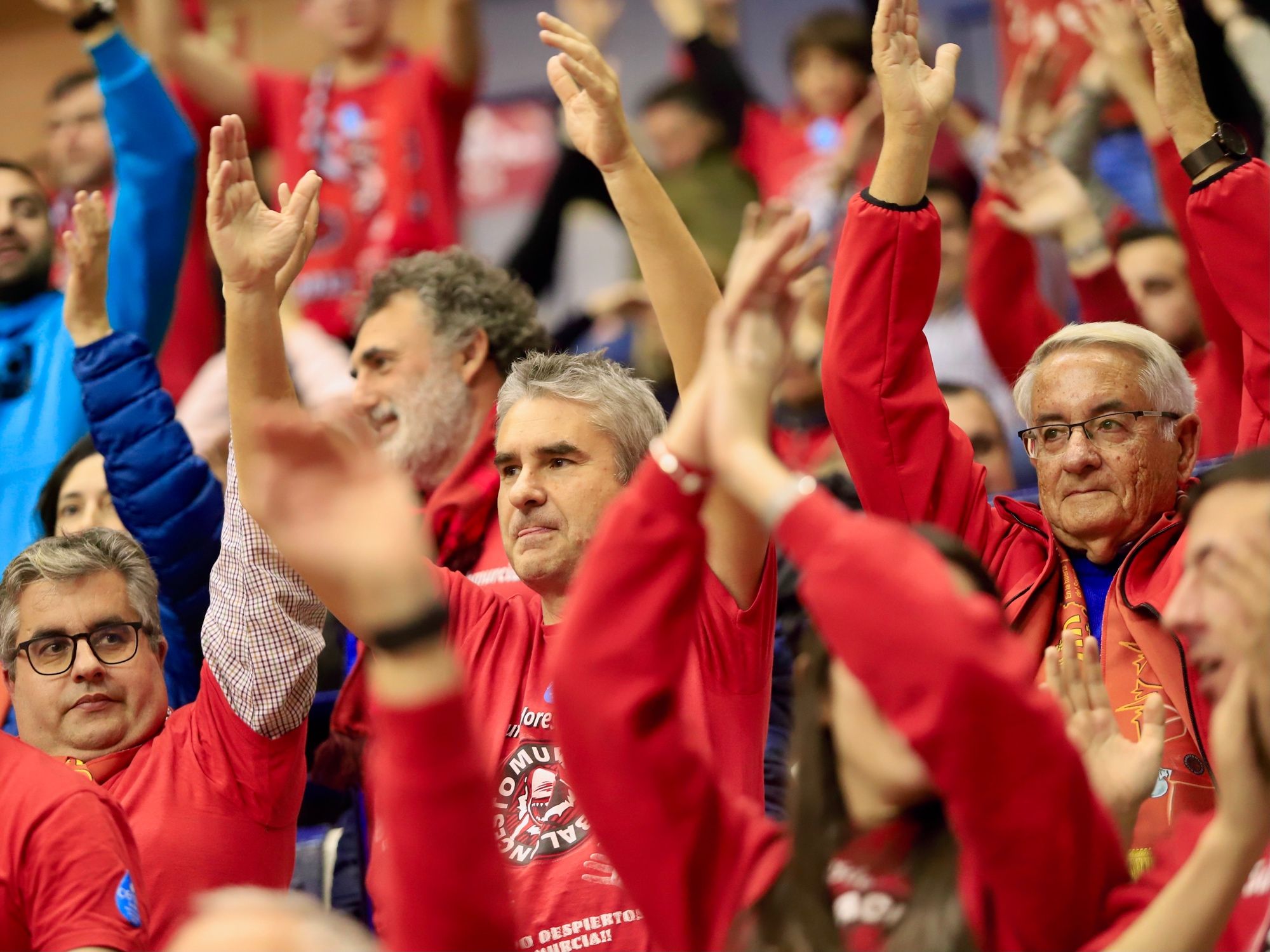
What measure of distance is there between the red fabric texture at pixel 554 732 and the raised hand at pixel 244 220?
1.71 ft

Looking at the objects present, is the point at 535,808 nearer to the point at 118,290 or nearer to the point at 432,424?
the point at 432,424

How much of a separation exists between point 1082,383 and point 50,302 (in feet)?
7.19

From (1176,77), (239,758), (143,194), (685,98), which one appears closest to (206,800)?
(239,758)

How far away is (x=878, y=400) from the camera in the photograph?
2432mm

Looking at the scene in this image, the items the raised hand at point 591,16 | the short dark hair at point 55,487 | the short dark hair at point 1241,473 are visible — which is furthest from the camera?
the raised hand at point 591,16

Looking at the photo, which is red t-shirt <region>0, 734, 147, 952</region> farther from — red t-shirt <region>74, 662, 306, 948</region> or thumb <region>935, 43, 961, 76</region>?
thumb <region>935, 43, 961, 76</region>

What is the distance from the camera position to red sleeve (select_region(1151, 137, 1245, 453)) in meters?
2.93

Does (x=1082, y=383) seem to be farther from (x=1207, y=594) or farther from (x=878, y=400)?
(x=1207, y=594)

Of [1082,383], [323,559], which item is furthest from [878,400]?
[323,559]

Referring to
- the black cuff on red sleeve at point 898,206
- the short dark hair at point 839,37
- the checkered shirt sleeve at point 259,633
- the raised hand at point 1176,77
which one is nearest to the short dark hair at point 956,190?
the short dark hair at point 839,37

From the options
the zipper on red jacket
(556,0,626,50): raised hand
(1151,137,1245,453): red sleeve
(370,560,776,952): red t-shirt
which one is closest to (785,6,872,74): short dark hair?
(556,0,626,50): raised hand

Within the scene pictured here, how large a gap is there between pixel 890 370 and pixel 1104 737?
715 mm

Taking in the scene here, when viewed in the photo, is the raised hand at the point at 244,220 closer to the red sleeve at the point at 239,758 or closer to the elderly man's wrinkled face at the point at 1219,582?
the red sleeve at the point at 239,758

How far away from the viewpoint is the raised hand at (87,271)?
2963mm
